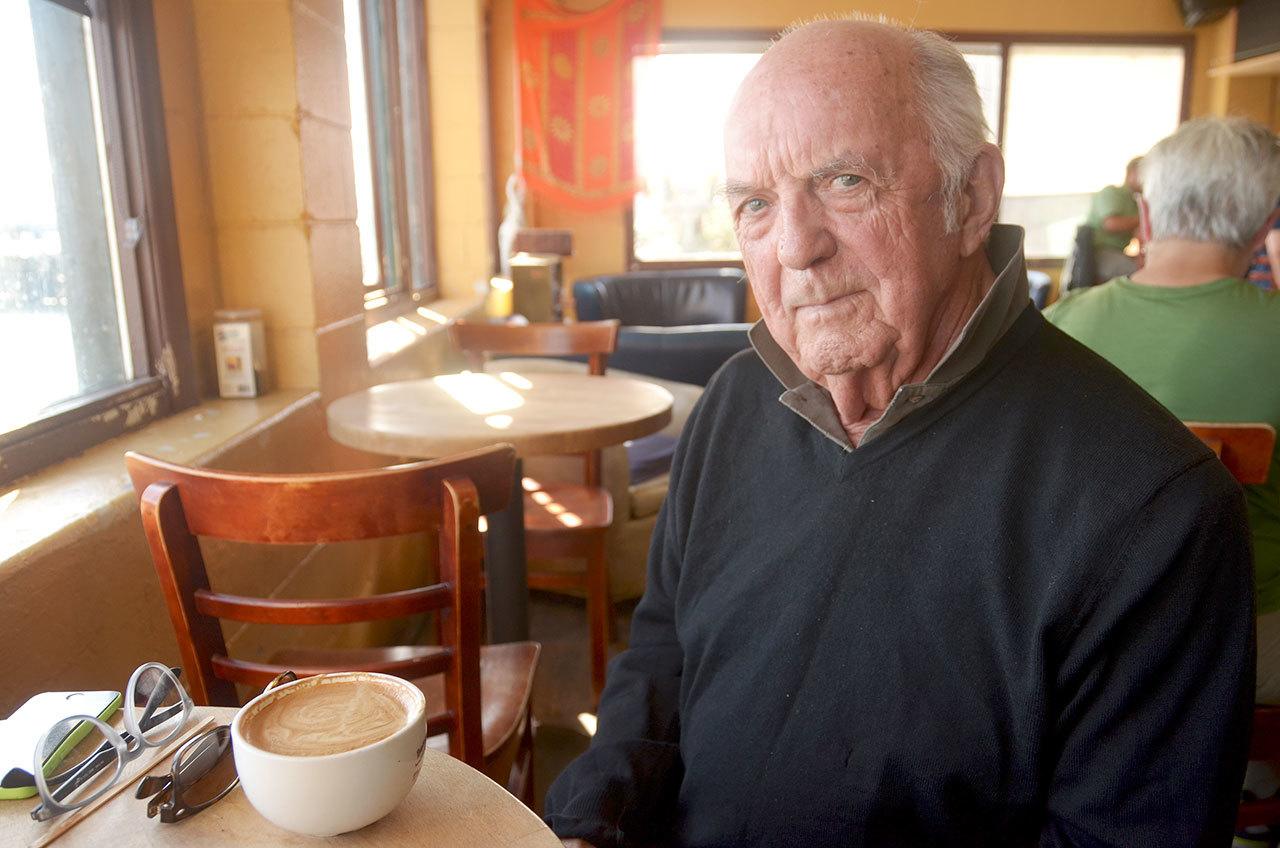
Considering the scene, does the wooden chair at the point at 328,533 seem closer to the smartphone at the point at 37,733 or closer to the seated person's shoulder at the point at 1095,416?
the smartphone at the point at 37,733

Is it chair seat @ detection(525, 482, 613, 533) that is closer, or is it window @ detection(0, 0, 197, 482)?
window @ detection(0, 0, 197, 482)

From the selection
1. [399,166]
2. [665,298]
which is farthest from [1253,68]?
[399,166]

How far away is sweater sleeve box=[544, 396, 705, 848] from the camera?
1002 millimetres

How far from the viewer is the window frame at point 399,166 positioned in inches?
156

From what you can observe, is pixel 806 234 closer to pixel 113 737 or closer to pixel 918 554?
pixel 918 554

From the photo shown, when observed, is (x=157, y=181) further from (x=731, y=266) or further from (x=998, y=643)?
(x=731, y=266)

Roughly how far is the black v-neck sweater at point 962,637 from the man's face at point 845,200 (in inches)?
3.9

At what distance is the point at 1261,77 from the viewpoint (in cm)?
710

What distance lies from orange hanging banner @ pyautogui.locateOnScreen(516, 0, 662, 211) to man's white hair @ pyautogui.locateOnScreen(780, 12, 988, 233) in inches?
242

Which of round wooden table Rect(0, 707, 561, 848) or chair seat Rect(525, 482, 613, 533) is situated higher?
round wooden table Rect(0, 707, 561, 848)

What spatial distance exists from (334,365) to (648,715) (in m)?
1.63

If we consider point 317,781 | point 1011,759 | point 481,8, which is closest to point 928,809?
point 1011,759

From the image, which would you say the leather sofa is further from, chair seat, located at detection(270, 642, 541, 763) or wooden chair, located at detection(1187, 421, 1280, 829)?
wooden chair, located at detection(1187, 421, 1280, 829)

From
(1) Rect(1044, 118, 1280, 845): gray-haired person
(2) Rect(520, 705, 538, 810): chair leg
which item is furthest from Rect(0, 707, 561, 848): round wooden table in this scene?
(1) Rect(1044, 118, 1280, 845): gray-haired person
